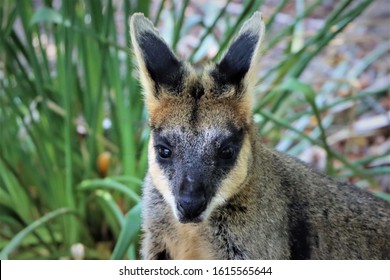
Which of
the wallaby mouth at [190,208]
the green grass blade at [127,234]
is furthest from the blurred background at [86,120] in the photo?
the wallaby mouth at [190,208]

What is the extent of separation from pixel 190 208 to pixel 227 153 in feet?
0.57

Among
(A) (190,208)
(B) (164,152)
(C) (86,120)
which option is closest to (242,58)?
(B) (164,152)

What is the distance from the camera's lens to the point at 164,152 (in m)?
1.90

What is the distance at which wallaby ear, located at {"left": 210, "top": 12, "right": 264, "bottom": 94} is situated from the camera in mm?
1915

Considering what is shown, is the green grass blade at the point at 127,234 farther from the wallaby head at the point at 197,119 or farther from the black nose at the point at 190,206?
the black nose at the point at 190,206

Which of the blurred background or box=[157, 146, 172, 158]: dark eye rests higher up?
the blurred background

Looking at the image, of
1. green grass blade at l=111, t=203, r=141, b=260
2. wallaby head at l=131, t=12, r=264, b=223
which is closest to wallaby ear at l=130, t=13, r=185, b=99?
wallaby head at l=131, t=12, r=264, b=223

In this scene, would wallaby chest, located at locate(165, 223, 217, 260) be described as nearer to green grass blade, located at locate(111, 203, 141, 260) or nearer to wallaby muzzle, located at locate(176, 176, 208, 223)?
green grass blade, located at locate(111, 203, 141, 260)

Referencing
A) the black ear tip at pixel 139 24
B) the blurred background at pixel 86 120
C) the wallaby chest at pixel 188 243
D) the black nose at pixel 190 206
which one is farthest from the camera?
the blurred background at pixel 86 120

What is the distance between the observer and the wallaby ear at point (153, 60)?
1.92 m

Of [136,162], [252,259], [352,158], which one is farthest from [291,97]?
[252,259]

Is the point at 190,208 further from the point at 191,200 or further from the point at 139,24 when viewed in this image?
the point at 139,24

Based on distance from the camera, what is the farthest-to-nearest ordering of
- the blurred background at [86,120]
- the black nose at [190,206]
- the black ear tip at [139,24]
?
1. the blurred background at [86,120]
2. the black ear tip at [139,24]
3. the black nose at [190,206]
